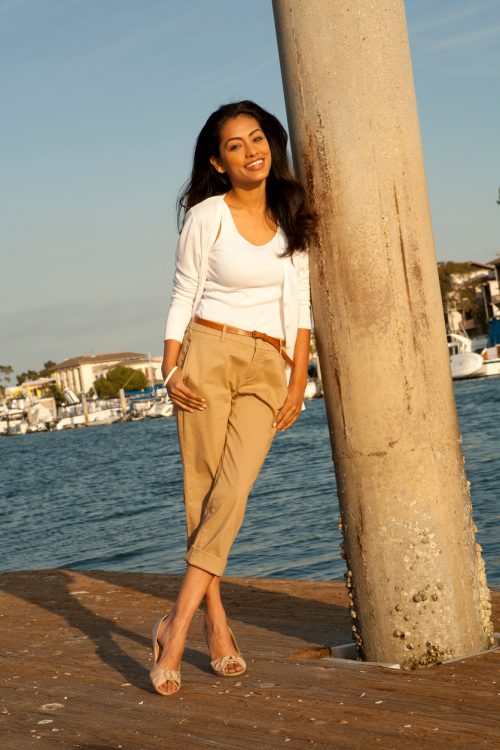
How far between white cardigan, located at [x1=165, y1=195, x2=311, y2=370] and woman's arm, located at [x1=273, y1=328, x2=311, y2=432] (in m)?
0.03

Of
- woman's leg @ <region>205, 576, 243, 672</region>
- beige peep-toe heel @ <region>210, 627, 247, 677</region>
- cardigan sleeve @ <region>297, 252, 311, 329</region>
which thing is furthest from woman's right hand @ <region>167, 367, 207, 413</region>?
beige peep-toe heel @ <region>210, 627, 247, 677</region>

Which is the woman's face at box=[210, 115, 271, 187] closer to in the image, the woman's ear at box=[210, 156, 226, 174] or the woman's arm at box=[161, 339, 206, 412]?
the woman's ear at box=[210, 156, 226, 174]

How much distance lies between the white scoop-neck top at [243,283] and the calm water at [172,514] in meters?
6.02

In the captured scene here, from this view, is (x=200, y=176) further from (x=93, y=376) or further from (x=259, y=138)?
(x=93, y=376)

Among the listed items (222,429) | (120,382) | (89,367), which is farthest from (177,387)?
(89,367)

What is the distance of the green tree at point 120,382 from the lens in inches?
5364

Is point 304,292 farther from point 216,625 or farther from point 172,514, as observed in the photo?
point 172,514

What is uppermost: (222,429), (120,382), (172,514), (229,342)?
(229,342)

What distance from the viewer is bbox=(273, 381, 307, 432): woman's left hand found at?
384 centimetres

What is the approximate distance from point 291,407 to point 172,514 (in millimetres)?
17567

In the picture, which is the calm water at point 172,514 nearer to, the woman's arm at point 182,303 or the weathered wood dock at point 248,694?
the weathered wood dock at point 248,694

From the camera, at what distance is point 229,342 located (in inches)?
147

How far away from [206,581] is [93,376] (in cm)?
16720

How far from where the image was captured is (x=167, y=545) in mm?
15852
